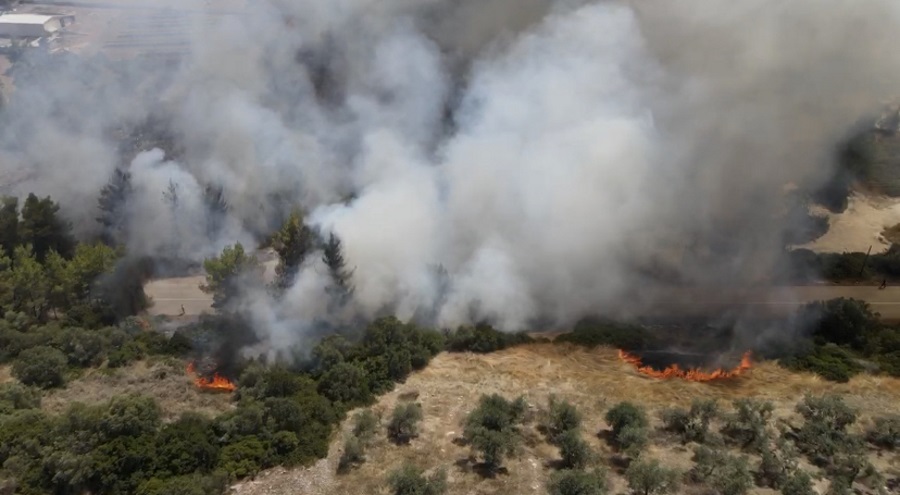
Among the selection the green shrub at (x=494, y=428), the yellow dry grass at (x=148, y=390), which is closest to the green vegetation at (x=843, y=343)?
the green shrub at (x=494, y=428)

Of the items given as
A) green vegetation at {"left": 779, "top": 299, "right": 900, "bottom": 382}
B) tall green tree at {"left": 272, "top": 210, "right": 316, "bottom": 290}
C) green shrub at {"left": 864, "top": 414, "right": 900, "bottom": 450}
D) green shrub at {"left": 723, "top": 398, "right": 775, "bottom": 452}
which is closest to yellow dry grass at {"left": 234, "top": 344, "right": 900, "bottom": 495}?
green vegetation at {"left": 779, "top": 299, "right": 900, "bottom": 382}

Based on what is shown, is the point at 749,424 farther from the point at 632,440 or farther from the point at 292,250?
the point at 292,250

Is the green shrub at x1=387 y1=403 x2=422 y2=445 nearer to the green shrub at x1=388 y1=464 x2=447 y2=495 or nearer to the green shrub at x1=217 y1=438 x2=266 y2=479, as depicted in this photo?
the green shrub at x1=388 y1=464 x2=447 y2=495

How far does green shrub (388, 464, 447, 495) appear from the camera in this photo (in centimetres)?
2791

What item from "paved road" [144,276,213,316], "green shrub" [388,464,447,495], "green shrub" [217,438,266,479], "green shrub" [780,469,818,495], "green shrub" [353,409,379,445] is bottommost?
"green shrub" [780,469,818,495]

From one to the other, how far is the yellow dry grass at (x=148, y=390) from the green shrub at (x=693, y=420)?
20.5 metres

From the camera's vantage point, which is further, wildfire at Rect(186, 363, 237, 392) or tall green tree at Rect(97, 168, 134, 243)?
tall green tree at Rect(97, 168, 134, 243)

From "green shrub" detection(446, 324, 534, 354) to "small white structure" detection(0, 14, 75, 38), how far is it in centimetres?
7988

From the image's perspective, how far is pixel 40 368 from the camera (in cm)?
3541

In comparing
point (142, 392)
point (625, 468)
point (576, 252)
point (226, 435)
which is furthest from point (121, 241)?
point (625, 468)

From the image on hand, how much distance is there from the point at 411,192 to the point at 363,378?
1543 cm

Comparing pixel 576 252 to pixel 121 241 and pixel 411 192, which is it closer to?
pixel 411 192

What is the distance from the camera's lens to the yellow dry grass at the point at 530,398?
29766 mm

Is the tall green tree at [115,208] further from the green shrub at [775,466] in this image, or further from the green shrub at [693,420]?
the green shrub at [775,466]
